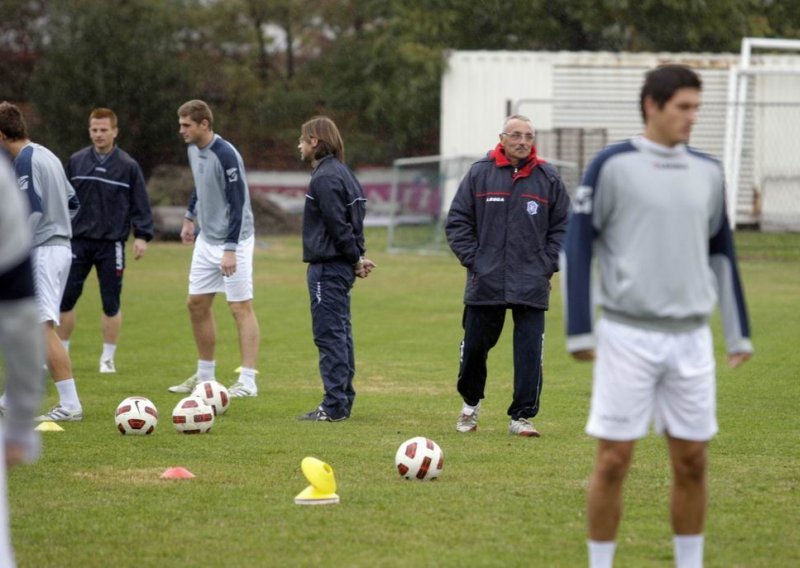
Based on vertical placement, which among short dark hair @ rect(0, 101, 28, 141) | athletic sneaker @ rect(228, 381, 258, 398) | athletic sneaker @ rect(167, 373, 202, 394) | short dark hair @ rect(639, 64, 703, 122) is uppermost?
short dark hair @ rect(639, 64, 703, 122)

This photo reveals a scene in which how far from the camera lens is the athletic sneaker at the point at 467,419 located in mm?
9500

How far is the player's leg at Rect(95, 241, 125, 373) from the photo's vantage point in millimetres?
12602

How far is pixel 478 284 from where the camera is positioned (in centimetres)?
915

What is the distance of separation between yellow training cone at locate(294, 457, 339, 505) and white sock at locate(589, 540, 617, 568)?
77.1 inches

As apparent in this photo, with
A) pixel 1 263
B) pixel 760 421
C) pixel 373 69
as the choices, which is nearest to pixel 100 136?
pixel 760 421

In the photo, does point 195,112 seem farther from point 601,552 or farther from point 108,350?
point 601,552

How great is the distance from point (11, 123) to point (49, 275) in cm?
106

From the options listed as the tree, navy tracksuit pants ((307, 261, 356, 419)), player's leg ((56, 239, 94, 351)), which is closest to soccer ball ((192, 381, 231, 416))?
navy tracksuit pants ((307, 261, 356, 419))

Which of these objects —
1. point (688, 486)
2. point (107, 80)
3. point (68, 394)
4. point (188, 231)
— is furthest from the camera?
point (107, 80)

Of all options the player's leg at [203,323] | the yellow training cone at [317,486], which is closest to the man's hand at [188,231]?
the player's leg at [203,323]

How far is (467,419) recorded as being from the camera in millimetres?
9547

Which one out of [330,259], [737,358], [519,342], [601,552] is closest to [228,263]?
[330,259]

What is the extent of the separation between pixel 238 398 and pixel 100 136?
110 inches

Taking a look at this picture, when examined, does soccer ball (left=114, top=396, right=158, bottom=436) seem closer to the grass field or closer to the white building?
the grass field
